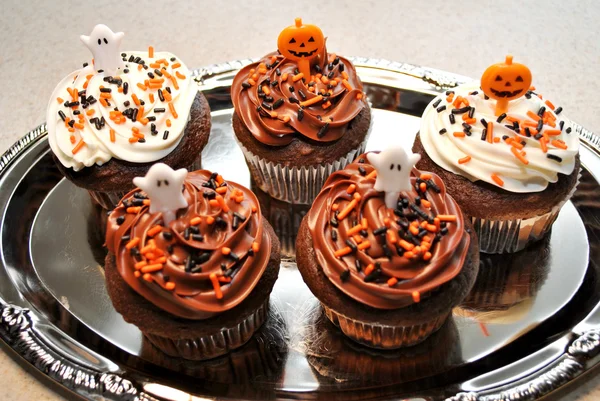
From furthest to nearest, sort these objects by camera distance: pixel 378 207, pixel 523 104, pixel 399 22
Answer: pixel 399 22, pixel 523 104, pixel 378 207

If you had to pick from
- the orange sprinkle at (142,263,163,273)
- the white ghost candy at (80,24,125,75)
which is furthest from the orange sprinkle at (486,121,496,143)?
the white ghost candy at (80,24,125,75)

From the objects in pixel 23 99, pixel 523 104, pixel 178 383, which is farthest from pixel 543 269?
pixel 23 99

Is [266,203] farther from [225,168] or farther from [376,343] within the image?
[376,343]

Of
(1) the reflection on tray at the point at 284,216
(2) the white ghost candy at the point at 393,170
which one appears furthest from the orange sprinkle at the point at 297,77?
(2) the white ghost candy at the point at 393,170

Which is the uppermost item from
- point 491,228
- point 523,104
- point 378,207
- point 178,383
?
point 523,104

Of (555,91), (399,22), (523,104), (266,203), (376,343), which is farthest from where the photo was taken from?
(399,22)

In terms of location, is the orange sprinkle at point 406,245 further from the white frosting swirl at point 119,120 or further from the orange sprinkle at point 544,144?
the white frosting swirl at point 119,120

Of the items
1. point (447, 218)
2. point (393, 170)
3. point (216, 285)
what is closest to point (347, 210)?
point (393, 170)
